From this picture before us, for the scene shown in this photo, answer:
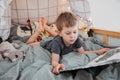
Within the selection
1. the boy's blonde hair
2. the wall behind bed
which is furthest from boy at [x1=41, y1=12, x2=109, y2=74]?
the wall behind bed

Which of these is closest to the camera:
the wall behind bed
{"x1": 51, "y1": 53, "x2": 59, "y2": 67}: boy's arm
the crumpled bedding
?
the crumpled bedding

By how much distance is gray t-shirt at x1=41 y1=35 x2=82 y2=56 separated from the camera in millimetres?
1221

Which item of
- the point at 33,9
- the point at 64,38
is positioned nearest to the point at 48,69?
the point at 64,38

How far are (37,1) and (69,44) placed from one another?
1.77ft

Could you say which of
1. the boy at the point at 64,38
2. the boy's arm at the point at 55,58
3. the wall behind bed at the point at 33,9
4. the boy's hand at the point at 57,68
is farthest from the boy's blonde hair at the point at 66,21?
the wall behind bed at the point at 33,9

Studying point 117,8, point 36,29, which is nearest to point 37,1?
point 36,29

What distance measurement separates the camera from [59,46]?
1240mm

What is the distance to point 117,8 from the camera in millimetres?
1777

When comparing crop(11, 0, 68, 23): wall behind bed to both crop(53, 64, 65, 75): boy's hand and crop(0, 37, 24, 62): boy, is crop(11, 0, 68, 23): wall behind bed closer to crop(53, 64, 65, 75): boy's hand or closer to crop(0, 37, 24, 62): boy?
crop(0, 37, 24, 62): boy

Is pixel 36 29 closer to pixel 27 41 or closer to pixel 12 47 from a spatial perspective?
pixel 27 41

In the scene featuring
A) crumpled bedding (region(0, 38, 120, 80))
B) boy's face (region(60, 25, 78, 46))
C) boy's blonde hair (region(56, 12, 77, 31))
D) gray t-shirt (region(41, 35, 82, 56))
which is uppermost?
boy's blonde hair (region(56, 12, 77, 31))

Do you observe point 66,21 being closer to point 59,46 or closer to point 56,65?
point 59,46

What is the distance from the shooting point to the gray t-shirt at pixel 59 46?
1.22 meters

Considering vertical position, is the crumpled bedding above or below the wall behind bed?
below
